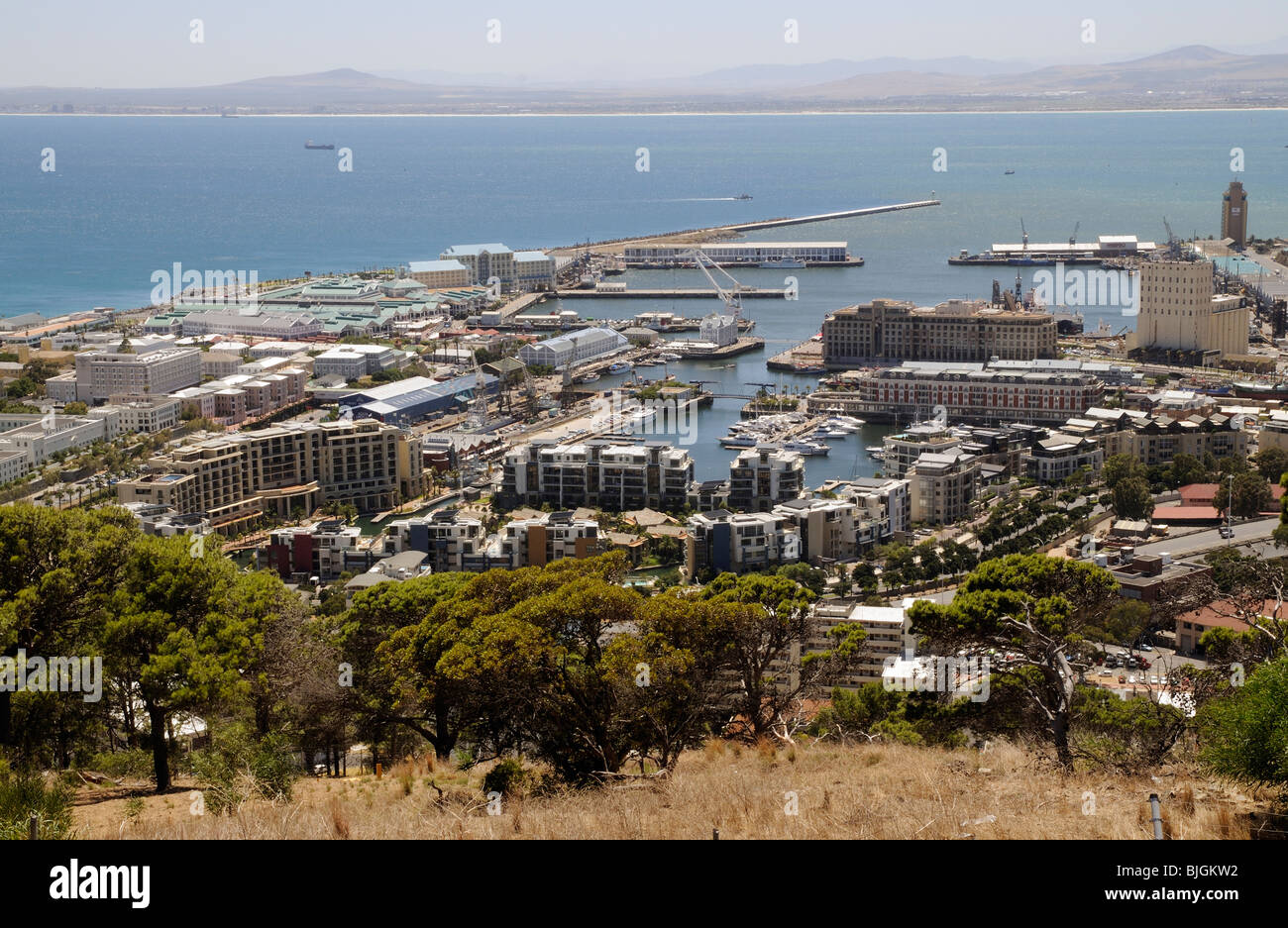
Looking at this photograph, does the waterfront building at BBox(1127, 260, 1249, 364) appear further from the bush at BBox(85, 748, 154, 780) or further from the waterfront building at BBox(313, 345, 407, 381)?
the bush at BBox(85, 748, 154, 780)

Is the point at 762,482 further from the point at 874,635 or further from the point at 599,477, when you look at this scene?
the point at 874,635

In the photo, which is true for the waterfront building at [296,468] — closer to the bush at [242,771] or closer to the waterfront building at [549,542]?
the waterfront building at [549,542]

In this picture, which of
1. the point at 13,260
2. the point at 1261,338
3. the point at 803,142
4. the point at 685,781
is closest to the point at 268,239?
the point at 13,260

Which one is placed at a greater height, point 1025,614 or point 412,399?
point 1025,614

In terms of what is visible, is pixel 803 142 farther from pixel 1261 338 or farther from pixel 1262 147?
pixel 1261 338

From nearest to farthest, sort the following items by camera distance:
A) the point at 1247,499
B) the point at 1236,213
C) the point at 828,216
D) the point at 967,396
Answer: the point at 1247,499 → the point at 967,396 → the point at 1236,213 → the point at 828,216

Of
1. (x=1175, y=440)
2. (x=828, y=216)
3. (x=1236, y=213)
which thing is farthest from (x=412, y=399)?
(x=828, y=216)

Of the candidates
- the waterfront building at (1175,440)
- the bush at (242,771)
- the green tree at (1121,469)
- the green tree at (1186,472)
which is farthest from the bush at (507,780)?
the waterfront building at (1175,440)

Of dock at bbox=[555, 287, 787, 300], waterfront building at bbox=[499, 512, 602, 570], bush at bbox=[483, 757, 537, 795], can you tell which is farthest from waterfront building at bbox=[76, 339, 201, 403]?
bush at bbox=[483, 757, 537, 795]
